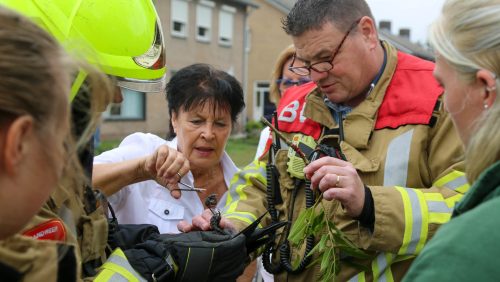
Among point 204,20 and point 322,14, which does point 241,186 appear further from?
point 204,20

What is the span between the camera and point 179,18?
84.1 ft

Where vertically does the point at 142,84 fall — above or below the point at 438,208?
above

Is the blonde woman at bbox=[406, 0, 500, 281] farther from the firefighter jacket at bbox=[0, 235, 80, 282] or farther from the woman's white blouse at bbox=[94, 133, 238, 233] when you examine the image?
the woman's white blouse at bbox=[94, 133, 238, 233]

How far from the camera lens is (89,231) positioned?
2.17 m

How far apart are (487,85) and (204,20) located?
86.3 feet

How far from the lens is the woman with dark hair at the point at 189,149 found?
3.23 metres

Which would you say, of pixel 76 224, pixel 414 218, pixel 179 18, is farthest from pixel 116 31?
pixel 179 18

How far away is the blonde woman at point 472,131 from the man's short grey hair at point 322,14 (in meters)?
1.20

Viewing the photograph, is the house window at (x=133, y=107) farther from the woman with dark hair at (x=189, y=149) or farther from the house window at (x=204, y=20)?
the woman with dark hair at (x=189, y=149)

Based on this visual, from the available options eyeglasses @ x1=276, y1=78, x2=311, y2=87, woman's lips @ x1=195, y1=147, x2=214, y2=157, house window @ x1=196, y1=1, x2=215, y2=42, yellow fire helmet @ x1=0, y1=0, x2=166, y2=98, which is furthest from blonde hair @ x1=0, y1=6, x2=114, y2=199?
house window @ x1=196, y1=1, x2=215, y2=42

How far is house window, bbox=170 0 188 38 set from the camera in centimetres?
2533

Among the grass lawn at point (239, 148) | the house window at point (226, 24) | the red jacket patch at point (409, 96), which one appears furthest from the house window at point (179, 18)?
the red jacket patch at point (409, 96)

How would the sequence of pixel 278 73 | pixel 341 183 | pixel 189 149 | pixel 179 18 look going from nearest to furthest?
pixel 341 183, pixel 189 149, pixel 278 73, pixel 179 18

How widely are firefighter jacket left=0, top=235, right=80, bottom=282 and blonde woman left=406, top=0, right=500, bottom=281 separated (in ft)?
2.92
